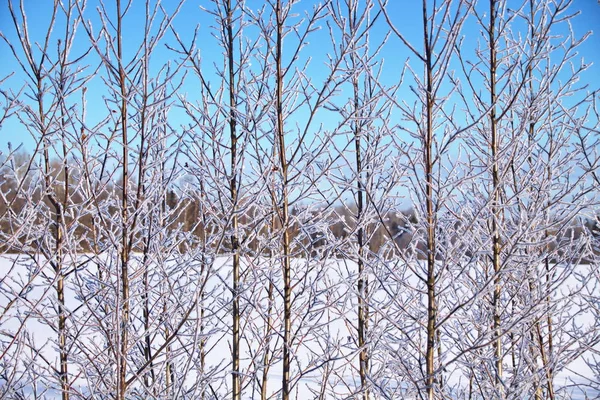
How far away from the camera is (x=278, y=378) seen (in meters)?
9.36

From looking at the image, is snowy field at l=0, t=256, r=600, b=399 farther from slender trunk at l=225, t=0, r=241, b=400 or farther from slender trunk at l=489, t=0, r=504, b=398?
slender trunk at l=489, t=0, r=504, b=398

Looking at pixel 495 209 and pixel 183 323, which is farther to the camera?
pixel 495 209

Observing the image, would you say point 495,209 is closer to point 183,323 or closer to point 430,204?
point 430,204

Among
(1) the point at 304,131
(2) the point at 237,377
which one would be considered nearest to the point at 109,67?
(1) the point at 304,131

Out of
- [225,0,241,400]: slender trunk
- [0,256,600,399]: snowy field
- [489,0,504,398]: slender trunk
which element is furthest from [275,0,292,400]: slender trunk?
[489,0,504,398]: slender trunk

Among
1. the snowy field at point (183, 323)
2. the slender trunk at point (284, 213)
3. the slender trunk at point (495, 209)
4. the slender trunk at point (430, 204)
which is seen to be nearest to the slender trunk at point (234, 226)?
the snowy field at point (183, 323)

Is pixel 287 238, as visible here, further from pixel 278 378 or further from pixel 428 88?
pixel 278 378

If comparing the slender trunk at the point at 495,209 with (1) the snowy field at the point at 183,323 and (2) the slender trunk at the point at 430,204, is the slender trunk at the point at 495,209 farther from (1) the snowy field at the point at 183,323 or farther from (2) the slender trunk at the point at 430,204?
(2) the slender trunk at the point at 430,204

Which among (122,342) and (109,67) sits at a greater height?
(109,67)

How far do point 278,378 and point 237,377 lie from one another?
6875mm

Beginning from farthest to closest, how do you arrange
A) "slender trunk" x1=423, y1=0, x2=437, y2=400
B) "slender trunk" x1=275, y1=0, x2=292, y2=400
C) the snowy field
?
1. "slender trunk" x1=275, y1=0, x2=292, y2=400
2. the snowy field
3. "slender trunk" x1=423, y1=0, x2=437, y2=400

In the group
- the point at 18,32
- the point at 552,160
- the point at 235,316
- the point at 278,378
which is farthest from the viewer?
the point at 278,378

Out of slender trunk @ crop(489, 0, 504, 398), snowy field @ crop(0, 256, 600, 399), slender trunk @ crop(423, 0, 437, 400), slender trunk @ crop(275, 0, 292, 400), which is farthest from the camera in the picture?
slender trunk @ crop(489, 0, 504, 398)

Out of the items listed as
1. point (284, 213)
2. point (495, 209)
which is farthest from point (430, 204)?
point (495, 209)
